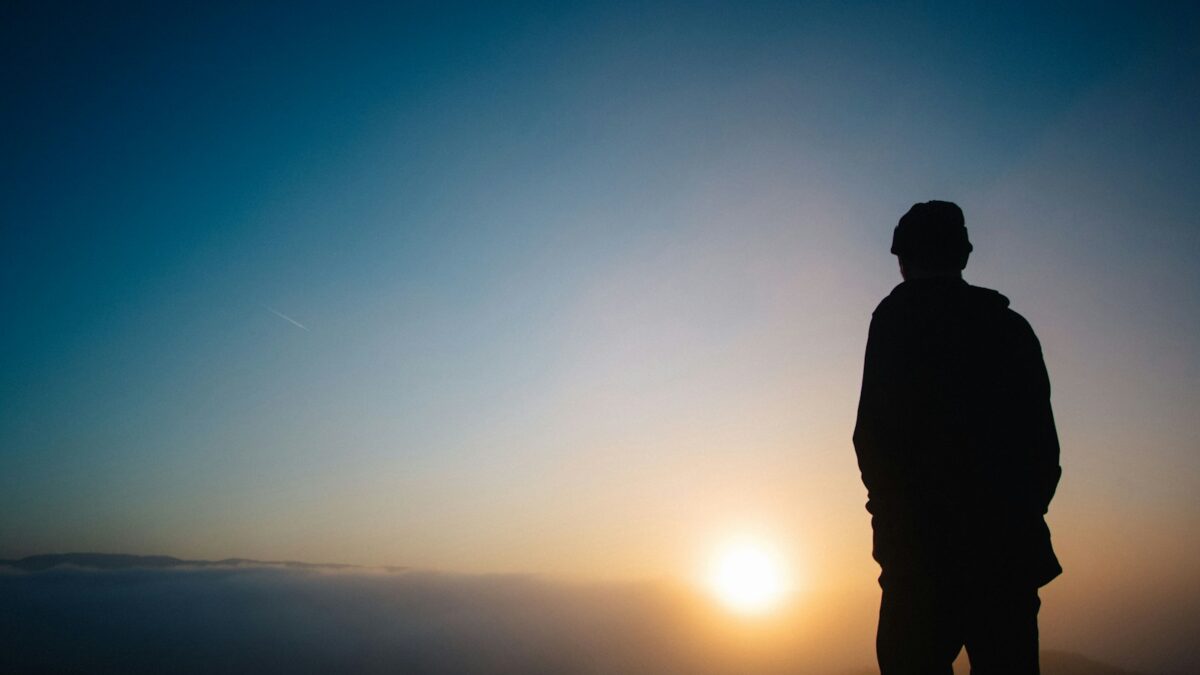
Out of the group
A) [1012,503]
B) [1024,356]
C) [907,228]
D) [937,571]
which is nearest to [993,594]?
[937,571]

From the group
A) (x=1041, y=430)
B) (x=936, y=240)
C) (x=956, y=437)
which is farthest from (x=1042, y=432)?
(x=936, y=240)

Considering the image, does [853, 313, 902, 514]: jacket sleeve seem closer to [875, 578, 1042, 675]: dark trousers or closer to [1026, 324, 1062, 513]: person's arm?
[875, 578, 1042, 675]: dark trousers

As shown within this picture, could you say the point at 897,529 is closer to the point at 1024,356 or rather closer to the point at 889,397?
the point at 889,397

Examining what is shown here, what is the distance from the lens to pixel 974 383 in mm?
2607

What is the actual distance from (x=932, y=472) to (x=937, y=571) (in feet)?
1.38

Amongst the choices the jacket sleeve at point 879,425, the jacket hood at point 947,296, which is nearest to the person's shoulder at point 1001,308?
the jacket hood at point 947,296

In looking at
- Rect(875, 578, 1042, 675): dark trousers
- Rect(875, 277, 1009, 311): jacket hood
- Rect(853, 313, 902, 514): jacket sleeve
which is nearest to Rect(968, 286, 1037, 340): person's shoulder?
Rect(875, 277, 1009, 311): jacket hood

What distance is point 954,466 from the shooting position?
2.47m

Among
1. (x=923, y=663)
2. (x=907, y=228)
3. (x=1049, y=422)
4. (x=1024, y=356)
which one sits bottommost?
(x=923, y=663)

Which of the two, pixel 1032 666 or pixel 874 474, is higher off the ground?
pixel 874 474

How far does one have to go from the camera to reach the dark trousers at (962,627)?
7.61 ft

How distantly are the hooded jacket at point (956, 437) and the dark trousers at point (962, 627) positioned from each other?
0.23 feet

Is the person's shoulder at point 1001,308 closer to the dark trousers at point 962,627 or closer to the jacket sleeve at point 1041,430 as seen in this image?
the jacket sleeve at point 1041,430

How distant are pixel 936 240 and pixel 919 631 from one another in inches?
75.6
